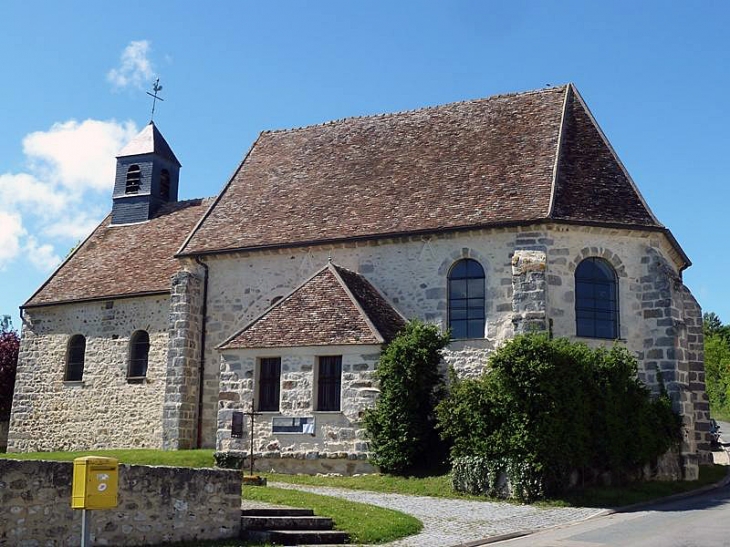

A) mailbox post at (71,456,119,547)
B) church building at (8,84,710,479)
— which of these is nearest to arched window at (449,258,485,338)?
church building at (8,84,710,479)

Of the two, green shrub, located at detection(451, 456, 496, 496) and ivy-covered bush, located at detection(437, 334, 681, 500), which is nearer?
ivy-covered bush, located at detection(437, 334, 681, 500)

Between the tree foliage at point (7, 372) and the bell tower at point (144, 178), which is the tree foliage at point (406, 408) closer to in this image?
the bell tower at point (144, 178)

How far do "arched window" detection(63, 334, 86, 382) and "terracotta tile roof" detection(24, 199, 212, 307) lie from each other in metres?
1.43

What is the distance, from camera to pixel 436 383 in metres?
20.2

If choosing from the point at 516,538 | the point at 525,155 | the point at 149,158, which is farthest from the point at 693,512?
the point at 149,158

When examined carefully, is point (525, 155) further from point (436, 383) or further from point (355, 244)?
point (436, 383)

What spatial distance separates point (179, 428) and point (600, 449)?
11673 millimetres

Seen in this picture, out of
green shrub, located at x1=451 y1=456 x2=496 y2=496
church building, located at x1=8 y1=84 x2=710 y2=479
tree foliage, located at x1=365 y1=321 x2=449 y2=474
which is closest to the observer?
green shrub, located at x1=451 y1=456 x2=496 y2=496

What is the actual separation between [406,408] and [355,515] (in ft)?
19.2

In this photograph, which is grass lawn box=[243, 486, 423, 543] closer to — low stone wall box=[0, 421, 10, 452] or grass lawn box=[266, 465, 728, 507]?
grass lawn box=[266, 465, 728, 507]

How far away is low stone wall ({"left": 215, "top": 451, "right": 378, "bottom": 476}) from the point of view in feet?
64.2

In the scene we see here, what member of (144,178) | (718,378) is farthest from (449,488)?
(718,378)

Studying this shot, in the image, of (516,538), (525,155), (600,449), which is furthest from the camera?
(525,155)

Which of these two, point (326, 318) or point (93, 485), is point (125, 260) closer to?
point (326, 318)
